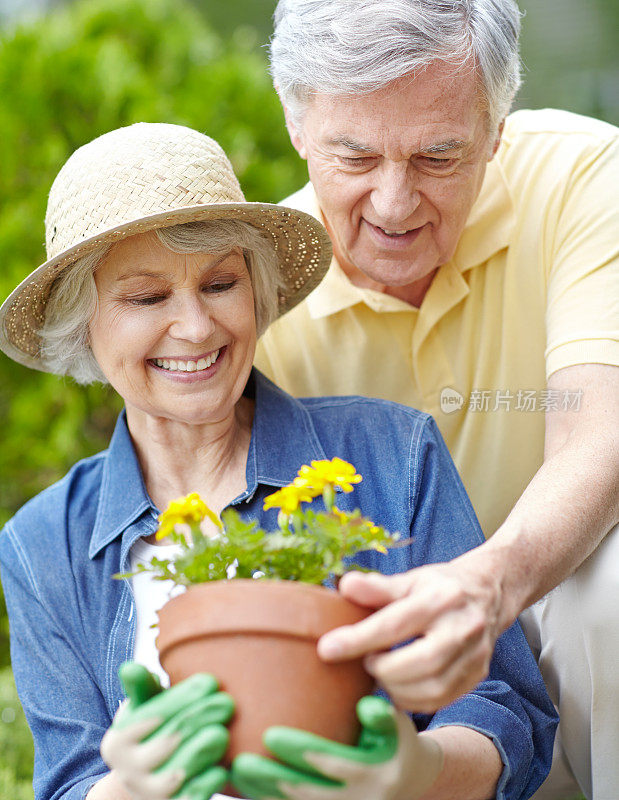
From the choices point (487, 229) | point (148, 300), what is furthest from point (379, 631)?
point (487, 229)

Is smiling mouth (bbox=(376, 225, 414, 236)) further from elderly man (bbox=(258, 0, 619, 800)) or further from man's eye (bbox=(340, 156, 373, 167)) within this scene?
man's eye (bbox=(340, 156, 373, 167))

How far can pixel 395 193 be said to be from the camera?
8.42 feet

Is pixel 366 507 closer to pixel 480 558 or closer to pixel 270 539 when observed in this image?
pixel 480 558

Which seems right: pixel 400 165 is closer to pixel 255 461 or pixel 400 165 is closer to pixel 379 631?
pixel 255 461

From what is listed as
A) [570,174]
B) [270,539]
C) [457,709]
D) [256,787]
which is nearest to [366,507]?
[457,709]

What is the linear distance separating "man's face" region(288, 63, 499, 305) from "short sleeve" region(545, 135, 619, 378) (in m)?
0.27

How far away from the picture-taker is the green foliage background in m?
4.06

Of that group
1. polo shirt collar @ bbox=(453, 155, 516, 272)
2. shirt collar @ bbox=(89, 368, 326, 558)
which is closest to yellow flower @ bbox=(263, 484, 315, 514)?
shirt collar @ bbox=(89, 368, 326, 558)

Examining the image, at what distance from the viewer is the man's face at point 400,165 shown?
2.49 meters

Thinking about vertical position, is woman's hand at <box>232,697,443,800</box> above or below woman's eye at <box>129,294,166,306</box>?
below

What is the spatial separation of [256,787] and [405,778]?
0.82 feet

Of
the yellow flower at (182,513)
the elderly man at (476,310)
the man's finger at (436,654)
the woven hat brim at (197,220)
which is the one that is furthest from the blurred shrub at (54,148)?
the man's finger at (436,654)

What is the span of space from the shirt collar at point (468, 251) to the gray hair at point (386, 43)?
0.37 meters

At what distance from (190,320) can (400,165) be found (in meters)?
0.65
